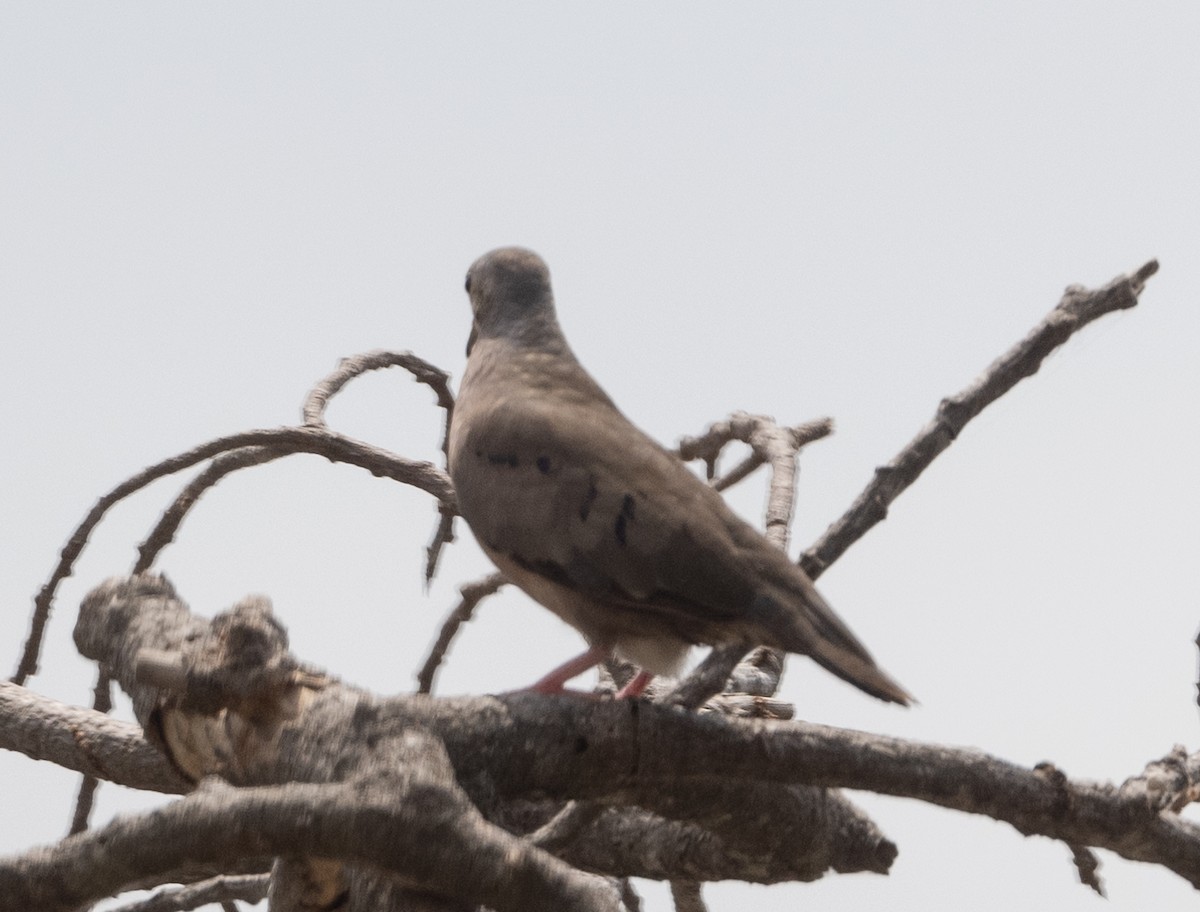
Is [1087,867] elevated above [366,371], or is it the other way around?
[366,371]

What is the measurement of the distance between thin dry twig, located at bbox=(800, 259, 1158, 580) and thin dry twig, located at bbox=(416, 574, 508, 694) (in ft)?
5.46

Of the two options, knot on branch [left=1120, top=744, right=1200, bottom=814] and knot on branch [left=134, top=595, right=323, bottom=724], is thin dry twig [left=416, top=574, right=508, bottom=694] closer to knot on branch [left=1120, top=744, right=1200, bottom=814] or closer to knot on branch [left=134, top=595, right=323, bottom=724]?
knot on branch [left=134, top=595, right=323, bottom=724]

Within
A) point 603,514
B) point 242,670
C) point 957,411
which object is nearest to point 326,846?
point 242,670

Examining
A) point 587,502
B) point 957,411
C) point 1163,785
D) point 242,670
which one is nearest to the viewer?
point 242,670

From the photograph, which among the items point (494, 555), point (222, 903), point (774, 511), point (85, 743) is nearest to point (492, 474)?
point (494, 555)

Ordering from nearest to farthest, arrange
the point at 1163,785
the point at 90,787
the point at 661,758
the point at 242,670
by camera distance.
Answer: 1. the point at 242,670
2. the point at 661,758
3. the point at 1163,785
4. the point at 90,787

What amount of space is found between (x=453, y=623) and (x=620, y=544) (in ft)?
5.45

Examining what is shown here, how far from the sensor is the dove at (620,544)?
3271 mm

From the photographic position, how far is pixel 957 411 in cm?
364

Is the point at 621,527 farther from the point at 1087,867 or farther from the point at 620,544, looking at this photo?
the point at 1087,867

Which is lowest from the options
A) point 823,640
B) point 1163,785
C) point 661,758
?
point 661,758

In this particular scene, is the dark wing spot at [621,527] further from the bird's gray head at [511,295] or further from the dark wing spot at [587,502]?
the bird's gray head at [511,295]

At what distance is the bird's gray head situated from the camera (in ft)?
14.7

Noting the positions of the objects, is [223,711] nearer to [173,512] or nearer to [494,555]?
[494,555]
